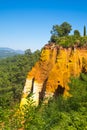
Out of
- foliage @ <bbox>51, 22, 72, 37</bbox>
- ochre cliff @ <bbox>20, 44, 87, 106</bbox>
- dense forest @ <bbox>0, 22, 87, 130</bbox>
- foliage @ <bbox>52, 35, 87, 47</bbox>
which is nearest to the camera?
dense forest @ <bbox>0, 22, 87, 130</bbox>

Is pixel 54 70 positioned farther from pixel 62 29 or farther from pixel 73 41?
pixel 62 29

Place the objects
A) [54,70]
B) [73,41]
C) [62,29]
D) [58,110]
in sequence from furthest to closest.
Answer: [62,29] → [73,41] → [54,70] → [58,110]

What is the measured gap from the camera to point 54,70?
38938 mm

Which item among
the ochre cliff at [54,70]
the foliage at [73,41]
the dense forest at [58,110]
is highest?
the foliage at [73,41]

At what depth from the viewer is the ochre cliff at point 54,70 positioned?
126 feet

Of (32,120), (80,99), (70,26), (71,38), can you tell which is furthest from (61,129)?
A: (70,26)

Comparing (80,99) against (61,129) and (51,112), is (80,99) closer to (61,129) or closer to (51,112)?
(51,112)

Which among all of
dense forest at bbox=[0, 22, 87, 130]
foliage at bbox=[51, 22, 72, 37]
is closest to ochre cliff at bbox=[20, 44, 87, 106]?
dense forest at bbox=[0, 22, 87, 130]

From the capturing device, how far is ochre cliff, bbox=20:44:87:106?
38.5m

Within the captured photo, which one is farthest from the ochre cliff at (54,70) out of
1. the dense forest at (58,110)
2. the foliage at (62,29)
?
the foliage at (62,29)

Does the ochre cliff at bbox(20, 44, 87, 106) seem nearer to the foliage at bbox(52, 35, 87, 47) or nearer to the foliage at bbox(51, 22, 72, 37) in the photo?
the foliage at bbox(52, 35, 87, 47)

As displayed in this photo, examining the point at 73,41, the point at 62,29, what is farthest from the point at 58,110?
the point at 62,29

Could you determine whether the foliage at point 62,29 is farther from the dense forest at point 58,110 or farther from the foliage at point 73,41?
the foliage at point 73,41

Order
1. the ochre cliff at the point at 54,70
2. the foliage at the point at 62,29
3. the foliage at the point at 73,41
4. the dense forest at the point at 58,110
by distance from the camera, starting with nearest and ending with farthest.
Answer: the dense forest at the point at 58,110 < the ochre cliff at the point at 54,70 < the foliage at the point at 73,41 < the foliage at the point at 62,29
